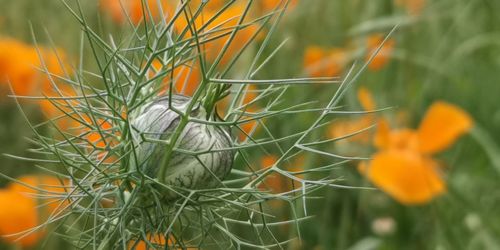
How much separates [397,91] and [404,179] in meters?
0.72

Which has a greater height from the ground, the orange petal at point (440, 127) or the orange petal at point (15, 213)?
the orange petal at point (15, 213)

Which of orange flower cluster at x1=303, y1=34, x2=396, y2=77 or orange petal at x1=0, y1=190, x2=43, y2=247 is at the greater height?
orange petal at x1=0, y1=190, x2=43, y2=247

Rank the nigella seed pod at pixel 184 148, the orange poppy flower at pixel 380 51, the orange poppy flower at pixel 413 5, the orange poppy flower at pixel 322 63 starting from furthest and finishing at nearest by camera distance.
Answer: the orange poppy flower at pixel 413 5 < the orange poppy flower at pixel 380 51 < the orange poppy flower at pixel 322 63 < the nigella seed pod at pixel 184 148

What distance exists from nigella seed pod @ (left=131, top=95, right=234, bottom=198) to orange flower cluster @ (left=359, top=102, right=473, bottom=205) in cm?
102

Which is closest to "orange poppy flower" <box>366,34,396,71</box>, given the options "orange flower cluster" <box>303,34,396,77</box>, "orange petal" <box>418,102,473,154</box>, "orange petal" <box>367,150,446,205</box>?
"orange flower cluster" <box>303,34,396,77</box>

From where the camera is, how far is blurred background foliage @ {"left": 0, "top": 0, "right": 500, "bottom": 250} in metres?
2.16

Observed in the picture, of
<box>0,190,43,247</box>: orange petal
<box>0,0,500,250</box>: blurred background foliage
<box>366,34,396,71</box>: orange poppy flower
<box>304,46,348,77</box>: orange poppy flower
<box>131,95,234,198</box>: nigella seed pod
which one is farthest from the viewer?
<box>366,34,396,71</box>: orange poppy flower

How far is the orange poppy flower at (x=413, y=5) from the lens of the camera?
2938 millimetres

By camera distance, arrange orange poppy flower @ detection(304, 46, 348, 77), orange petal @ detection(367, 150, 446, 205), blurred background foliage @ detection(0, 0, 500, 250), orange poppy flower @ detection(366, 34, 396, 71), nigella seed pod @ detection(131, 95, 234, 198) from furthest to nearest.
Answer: orange poppy flower @ detection(366, 34, 396, 71)
orange poppy flower @ detection(304, 46, 348, 77)
blurred background foliage @ detection(0, 0, 500, 250)
orange petal @ detection(367, 150, 446, 205)
nigella seed pod @ detection(131, 95, 234, 198)

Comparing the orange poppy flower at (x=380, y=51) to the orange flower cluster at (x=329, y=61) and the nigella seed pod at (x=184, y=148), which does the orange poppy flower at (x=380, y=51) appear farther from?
the nigella seed pod at (x=184, y=148)

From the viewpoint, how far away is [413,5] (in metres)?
3.12

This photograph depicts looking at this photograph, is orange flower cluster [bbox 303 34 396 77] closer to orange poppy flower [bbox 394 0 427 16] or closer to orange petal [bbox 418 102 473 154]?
orange petal [bbox 418 102 473 154]

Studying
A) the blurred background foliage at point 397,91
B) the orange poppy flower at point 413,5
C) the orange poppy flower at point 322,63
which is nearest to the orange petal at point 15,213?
the blurred background foliage at point 397,91

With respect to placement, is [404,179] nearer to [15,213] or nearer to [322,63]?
[322,63]
